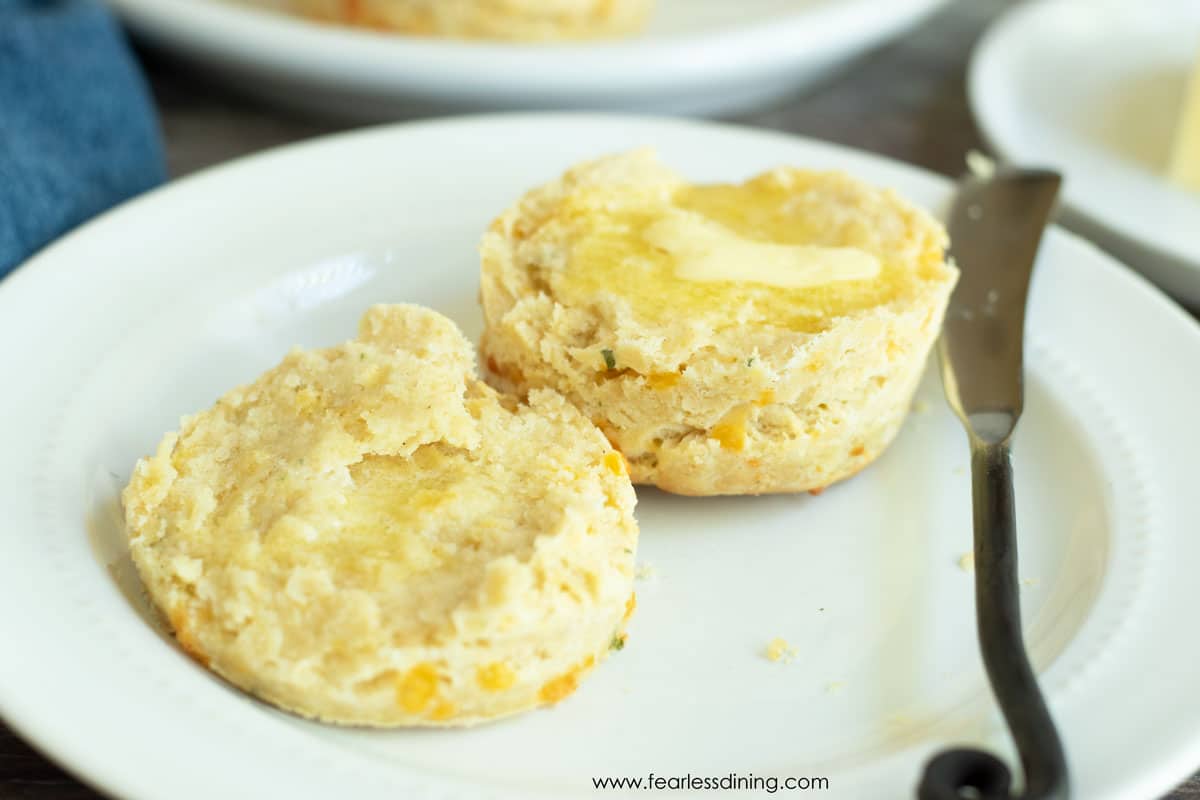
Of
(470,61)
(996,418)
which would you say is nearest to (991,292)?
(996,418)

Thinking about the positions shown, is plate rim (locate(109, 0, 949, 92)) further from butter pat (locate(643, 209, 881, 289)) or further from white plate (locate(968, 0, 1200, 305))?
butter pat (locate(643, 209, 881, 289))

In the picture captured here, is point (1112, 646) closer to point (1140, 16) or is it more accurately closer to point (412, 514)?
point (412, 514)

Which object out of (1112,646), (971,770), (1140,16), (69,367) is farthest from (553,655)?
(1140,16)

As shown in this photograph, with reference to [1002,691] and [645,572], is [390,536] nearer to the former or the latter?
[645,572]

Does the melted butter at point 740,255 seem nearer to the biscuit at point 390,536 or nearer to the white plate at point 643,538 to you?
the biscuit at point 390,536

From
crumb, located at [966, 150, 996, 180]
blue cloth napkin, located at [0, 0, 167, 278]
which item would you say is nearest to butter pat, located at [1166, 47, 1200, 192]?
crumb, located at [966, 150, 996, 180]

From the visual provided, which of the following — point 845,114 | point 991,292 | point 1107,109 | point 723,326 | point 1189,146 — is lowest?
point 845,114

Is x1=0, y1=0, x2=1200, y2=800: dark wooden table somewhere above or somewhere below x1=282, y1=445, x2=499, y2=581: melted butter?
below

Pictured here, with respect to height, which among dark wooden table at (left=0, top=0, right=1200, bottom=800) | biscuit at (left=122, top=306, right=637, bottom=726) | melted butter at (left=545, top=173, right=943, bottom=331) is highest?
melted butter at (left=545, top=173, right=943, bottom=331)
